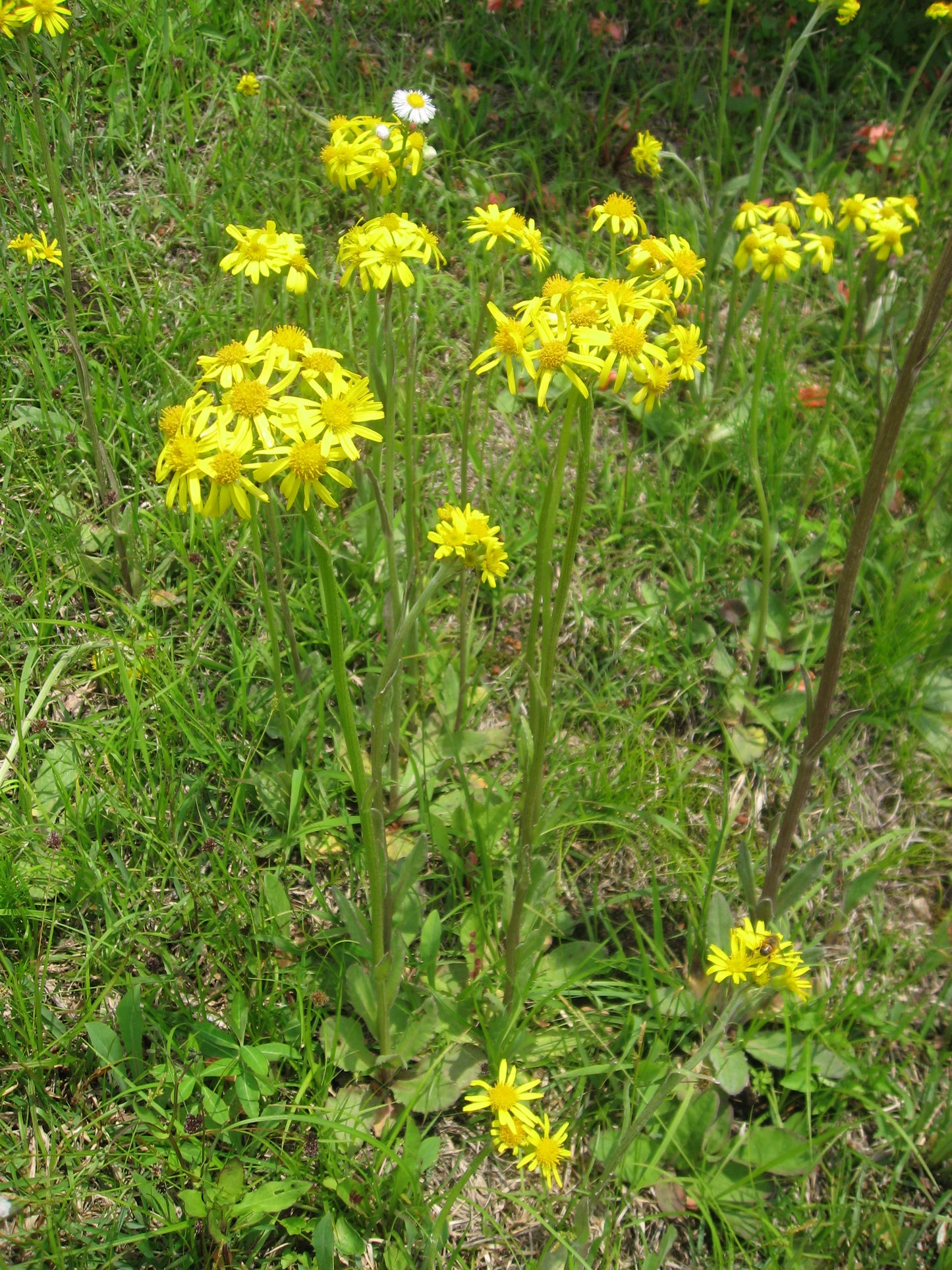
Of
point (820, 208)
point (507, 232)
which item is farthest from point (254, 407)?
point (820, 208)

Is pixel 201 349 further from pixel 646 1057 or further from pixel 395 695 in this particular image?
pixel 646 1057

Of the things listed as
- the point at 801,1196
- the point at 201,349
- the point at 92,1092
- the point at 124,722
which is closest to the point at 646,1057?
the point at 801,1196

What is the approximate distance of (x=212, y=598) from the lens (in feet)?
8.53

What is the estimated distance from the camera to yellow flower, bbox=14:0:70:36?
2215 millimetres

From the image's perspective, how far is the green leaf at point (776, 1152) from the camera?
204 cm

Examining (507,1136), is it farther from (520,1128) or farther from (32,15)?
(32,15)

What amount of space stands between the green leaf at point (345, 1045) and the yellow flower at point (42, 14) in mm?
2433

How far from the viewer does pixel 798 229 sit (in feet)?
9.98

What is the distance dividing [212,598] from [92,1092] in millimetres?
1245

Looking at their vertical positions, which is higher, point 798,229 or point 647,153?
point 647,153

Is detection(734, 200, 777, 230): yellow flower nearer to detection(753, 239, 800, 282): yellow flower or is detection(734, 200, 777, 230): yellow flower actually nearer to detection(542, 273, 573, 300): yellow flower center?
detection(753, 239, 800, 282): yellow flower

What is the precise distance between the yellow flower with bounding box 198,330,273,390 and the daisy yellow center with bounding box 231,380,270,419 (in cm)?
7

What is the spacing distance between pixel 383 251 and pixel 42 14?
124 centimetres

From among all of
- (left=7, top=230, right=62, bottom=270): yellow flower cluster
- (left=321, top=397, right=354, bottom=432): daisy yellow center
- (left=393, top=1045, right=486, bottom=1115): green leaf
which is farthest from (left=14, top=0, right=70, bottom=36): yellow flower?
(left=393, top=1045, right=486, bottom=1115): green leaf
